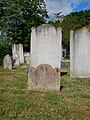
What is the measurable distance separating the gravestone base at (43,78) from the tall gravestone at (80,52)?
167 inches

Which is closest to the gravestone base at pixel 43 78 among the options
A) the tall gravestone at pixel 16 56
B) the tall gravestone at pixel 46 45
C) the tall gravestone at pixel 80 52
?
the tall gravestone at pixel 80 52

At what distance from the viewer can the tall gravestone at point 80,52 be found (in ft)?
47.0

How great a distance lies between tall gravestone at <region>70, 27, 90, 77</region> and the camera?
14.3 m

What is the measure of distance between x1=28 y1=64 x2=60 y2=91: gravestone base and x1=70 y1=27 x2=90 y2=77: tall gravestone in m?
4.25

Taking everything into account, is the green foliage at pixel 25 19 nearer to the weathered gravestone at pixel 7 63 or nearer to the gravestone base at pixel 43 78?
the weathered gravestone at pixel 7 63

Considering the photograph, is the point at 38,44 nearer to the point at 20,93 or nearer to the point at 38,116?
the point at 20,93

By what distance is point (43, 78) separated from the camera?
34.1ft

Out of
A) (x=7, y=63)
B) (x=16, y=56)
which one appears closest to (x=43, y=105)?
(x=7, y=63)

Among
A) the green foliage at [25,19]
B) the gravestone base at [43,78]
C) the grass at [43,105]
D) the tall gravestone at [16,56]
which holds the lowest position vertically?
the grass at [43,105]

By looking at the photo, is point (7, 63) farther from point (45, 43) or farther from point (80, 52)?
point (80, 52)

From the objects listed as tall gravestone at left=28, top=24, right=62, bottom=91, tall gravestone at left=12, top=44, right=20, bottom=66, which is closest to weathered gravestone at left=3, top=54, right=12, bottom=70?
tall gravestone at left=12, top=44, right=20, bottom=66

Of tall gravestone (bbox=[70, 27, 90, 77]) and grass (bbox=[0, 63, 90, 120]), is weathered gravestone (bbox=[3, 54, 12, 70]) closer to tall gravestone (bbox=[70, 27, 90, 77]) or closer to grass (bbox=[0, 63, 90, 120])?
tall gravestone (bbox=[70, 27, 90, 77])

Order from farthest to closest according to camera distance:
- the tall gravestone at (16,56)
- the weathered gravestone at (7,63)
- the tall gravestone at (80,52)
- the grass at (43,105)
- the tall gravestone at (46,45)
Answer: the tall gravestone at (16,56) → the weathered gravestone at (7,63) → the tall gravestone at (46,45) → the tall gravestone at (80,52) → the grass at (43,105)

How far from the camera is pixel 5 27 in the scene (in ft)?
133
